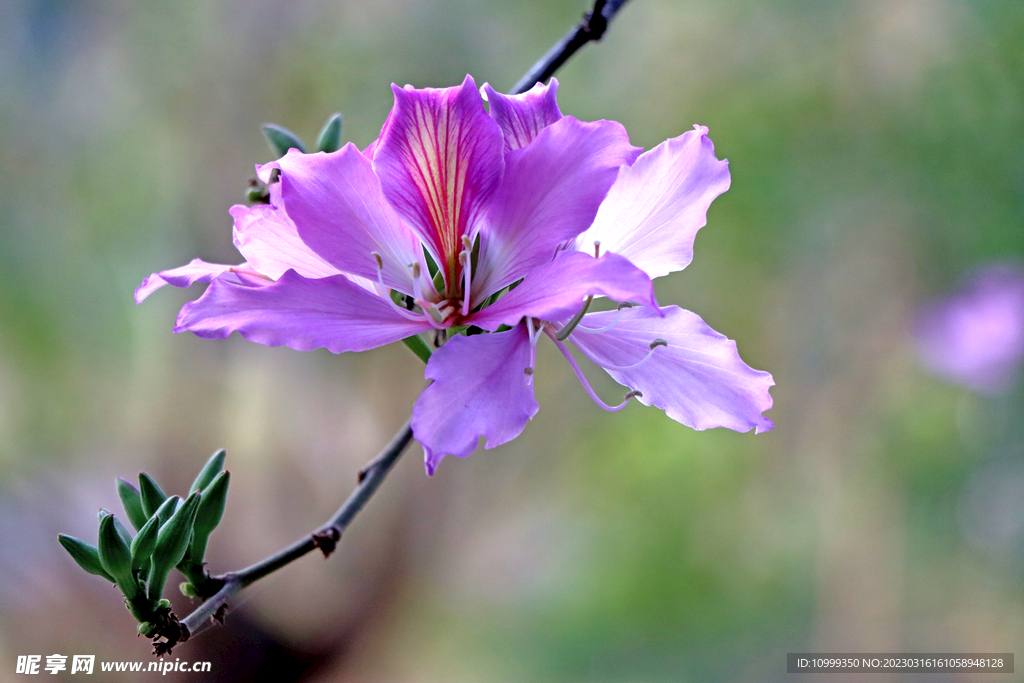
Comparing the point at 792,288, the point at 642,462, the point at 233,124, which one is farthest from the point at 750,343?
the point at 233,124

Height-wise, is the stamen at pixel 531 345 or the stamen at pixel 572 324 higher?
the stamen at pixel 572 324

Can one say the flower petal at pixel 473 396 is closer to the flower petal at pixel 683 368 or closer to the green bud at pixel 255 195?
the flower petal at pixel 683 368

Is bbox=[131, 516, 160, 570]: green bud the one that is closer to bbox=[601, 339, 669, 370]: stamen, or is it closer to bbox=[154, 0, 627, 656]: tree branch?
bbox=[154, 0, 627, 656]: tree branch

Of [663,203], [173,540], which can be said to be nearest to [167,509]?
[173,540]

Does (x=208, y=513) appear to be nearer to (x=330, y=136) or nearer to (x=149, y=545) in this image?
(x=149, y=545)

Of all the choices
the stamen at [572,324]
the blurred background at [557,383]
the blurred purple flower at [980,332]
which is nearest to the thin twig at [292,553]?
the stamen at [572,324]

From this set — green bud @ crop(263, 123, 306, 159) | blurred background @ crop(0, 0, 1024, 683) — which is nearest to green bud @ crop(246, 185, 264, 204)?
green bud @ crop(263, 123, 306, 159)
